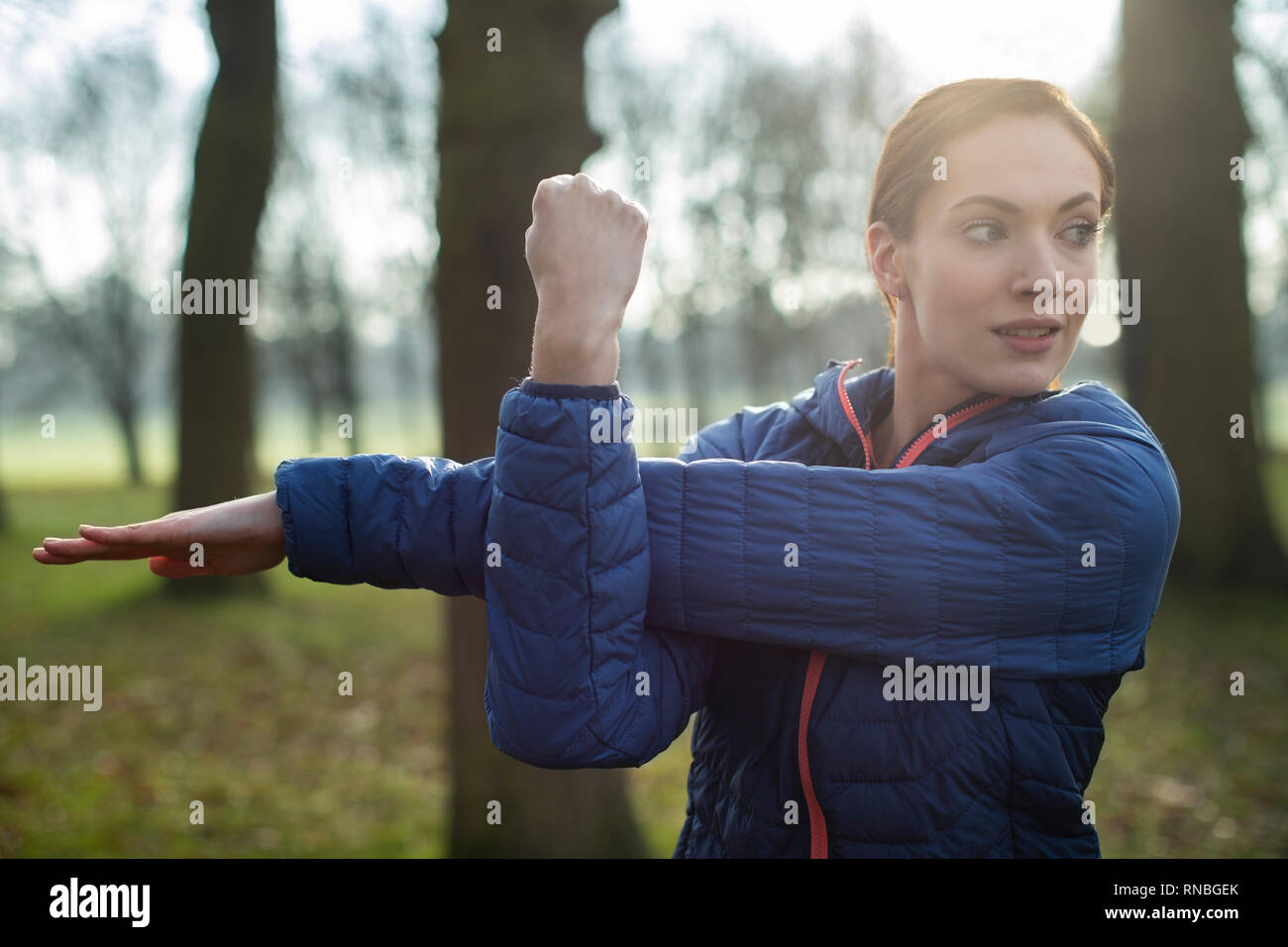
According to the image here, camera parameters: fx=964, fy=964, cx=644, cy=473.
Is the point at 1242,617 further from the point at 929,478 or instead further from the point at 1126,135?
the point at 929,478

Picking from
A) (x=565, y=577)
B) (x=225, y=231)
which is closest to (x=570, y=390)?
(x=565, y=577)

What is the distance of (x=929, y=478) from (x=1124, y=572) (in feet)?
1.17

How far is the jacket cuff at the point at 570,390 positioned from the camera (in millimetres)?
1396

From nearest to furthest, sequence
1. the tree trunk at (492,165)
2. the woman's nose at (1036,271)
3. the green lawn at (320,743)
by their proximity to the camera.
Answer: the woman's nose at (1036,271) < the tree trunk at (492,165) < the green lawn at (320,743)

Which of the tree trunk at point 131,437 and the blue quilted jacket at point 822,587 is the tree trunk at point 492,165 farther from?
the tree trunk at point 131,437

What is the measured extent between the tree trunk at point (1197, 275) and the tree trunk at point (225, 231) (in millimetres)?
8112

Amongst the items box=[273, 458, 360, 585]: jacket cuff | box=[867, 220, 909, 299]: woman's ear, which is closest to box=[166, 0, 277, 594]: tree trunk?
box=[273, 458, 360, 585]: jacket cuff

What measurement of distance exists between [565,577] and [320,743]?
20.3ft

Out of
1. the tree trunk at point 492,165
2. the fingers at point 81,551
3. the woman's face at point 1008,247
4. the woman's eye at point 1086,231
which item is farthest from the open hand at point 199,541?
the tree trunk at point 492,165

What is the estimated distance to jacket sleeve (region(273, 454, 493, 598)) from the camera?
1528 mm

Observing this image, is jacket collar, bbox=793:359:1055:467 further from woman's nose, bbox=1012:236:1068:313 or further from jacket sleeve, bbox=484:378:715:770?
jacket sleeve, bbox=484:378:715:770

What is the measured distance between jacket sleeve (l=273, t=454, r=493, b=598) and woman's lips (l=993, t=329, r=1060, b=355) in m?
0.92

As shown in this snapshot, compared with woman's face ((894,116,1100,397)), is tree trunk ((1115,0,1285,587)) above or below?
above
